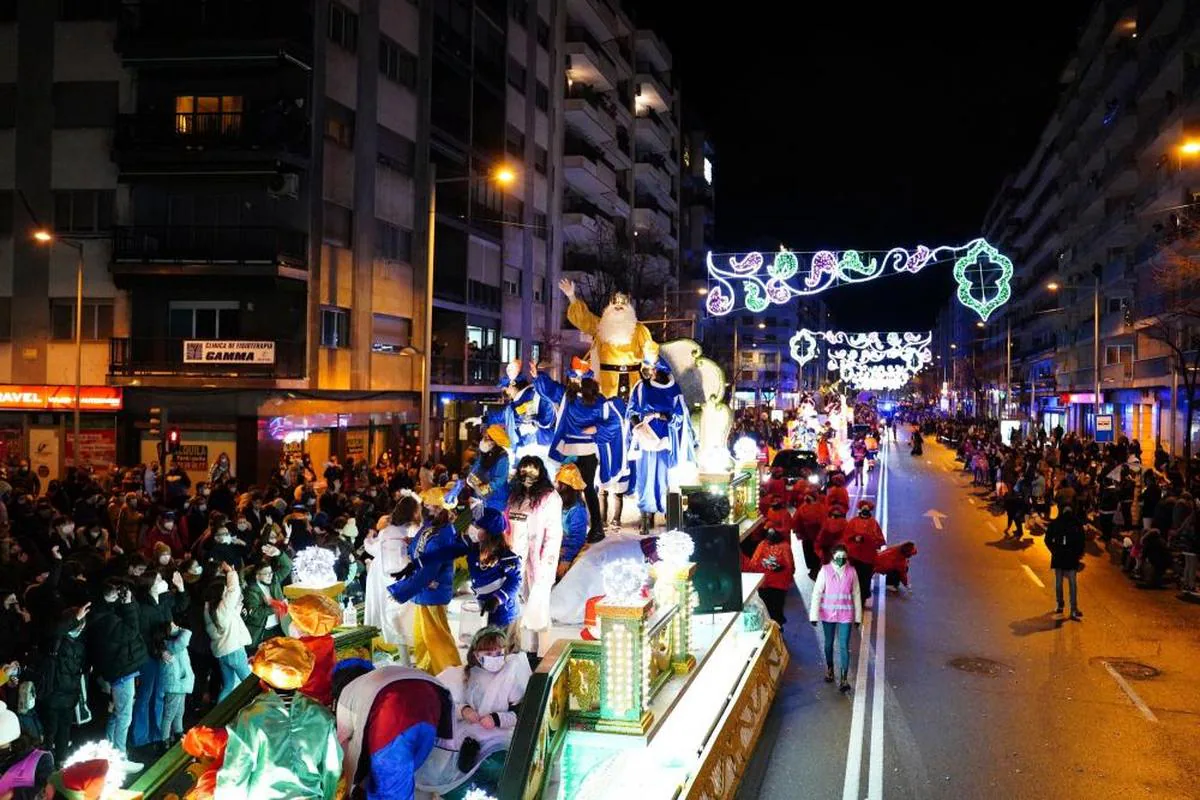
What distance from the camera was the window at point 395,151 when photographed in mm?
32062

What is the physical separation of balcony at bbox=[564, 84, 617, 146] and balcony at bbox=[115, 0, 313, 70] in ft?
76.2

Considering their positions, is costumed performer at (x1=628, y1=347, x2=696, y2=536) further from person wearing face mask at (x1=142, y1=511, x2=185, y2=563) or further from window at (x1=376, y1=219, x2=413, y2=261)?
window at (x1=376, y1=219, x2=413, y2=261)

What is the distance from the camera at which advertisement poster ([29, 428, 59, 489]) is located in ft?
91.2

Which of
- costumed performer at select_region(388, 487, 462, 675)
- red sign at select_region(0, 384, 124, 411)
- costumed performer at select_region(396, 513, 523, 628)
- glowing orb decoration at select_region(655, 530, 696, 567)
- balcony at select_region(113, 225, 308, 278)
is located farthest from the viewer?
red sign at select_region(0, 384, 124, 411)

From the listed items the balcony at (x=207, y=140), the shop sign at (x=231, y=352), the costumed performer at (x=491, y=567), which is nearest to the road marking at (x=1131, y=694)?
the costumed performer at (x=491, y=567)

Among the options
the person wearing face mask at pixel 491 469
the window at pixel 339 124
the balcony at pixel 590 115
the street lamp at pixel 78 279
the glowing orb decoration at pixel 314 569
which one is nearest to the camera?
the glowing orb decoration at pixel 314 569

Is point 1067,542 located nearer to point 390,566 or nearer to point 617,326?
point 617,326

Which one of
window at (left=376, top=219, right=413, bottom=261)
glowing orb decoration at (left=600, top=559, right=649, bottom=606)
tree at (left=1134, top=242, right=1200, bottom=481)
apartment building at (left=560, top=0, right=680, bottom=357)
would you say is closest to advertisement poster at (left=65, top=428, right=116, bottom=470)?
window at (left=376, top=219, right=413, bottom=261)

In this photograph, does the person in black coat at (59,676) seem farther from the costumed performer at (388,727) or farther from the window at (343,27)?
the window at (343,27)

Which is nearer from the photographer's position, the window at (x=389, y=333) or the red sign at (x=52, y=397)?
the red sign at (x=52, y=397)

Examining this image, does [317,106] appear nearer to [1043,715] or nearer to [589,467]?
[589,467]

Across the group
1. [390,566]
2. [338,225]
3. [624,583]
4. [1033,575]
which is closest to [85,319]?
[338,225]

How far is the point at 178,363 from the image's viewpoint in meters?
26.7

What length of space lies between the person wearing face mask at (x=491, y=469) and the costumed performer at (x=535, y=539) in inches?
50.1
